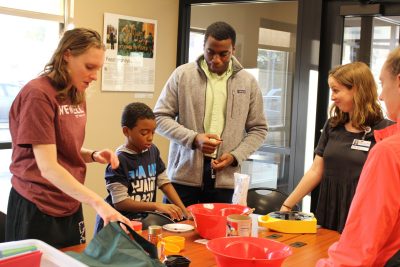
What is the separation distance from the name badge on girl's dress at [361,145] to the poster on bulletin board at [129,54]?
2134 millimetres

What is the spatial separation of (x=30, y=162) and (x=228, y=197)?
121 cm

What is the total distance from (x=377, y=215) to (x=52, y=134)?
1.18 metres

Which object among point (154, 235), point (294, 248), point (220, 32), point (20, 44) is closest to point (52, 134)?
point (154, 235)

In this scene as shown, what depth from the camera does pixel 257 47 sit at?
4168mm

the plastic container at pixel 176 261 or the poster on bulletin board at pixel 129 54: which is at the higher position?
the poster on bulletin board at pixel 129 54

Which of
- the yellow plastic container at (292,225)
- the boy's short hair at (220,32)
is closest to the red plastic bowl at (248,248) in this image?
the yellow plastic container at (292,225)

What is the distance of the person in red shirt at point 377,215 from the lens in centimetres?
127

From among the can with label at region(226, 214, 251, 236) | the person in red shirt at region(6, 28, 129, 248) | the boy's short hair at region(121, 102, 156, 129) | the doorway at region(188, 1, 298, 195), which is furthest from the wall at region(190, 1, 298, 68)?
the can with label at region(226, 214, 251, 236)

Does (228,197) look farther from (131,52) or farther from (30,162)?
(131,52)

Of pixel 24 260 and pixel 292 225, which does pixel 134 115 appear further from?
pixel 24 260

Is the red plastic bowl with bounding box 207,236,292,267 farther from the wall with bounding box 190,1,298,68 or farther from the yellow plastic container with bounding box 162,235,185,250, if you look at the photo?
the wall with bounding box 190,1,298,68

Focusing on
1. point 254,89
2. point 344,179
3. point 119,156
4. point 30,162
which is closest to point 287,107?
point 254,89

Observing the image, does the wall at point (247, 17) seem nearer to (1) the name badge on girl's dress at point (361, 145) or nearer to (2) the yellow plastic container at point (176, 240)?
(1) the name badge on girl's dress at point (361, 145)

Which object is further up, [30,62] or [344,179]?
[30,62]
